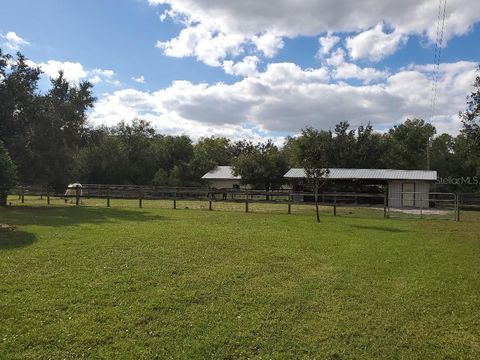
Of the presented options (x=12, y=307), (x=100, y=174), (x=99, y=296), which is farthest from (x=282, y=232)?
(x=100, y=174)

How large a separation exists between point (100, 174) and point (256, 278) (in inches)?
1878

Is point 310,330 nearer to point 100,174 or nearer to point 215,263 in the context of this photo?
point 215,263

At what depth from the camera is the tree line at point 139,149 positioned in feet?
84.2

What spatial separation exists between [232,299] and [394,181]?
107 feet

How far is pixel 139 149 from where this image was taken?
59.5 meters

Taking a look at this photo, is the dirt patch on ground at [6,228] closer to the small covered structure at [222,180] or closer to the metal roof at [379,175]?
the metal roof at [379,175]

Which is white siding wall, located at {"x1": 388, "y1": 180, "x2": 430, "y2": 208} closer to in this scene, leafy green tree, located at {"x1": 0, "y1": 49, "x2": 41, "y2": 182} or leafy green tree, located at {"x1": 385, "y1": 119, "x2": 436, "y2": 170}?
leafy green tree, located at {"x1": 385, "y1": 119, "x2": 436, "y2": 170}

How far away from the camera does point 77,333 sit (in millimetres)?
5121

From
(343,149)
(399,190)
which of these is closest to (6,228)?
(399,190)

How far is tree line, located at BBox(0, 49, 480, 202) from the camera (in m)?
25.7

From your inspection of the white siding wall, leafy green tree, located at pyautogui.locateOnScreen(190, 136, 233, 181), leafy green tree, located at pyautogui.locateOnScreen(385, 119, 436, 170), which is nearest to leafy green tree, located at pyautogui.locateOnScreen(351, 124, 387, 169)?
leafy green tree, located at pyautogui.locateOnScreen(385, 119, 436, 170)

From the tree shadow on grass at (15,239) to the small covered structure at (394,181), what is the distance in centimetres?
2443

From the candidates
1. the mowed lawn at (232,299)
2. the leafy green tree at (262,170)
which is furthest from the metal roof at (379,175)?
the mowed lawn at (232,299)

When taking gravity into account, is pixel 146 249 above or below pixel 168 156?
below
